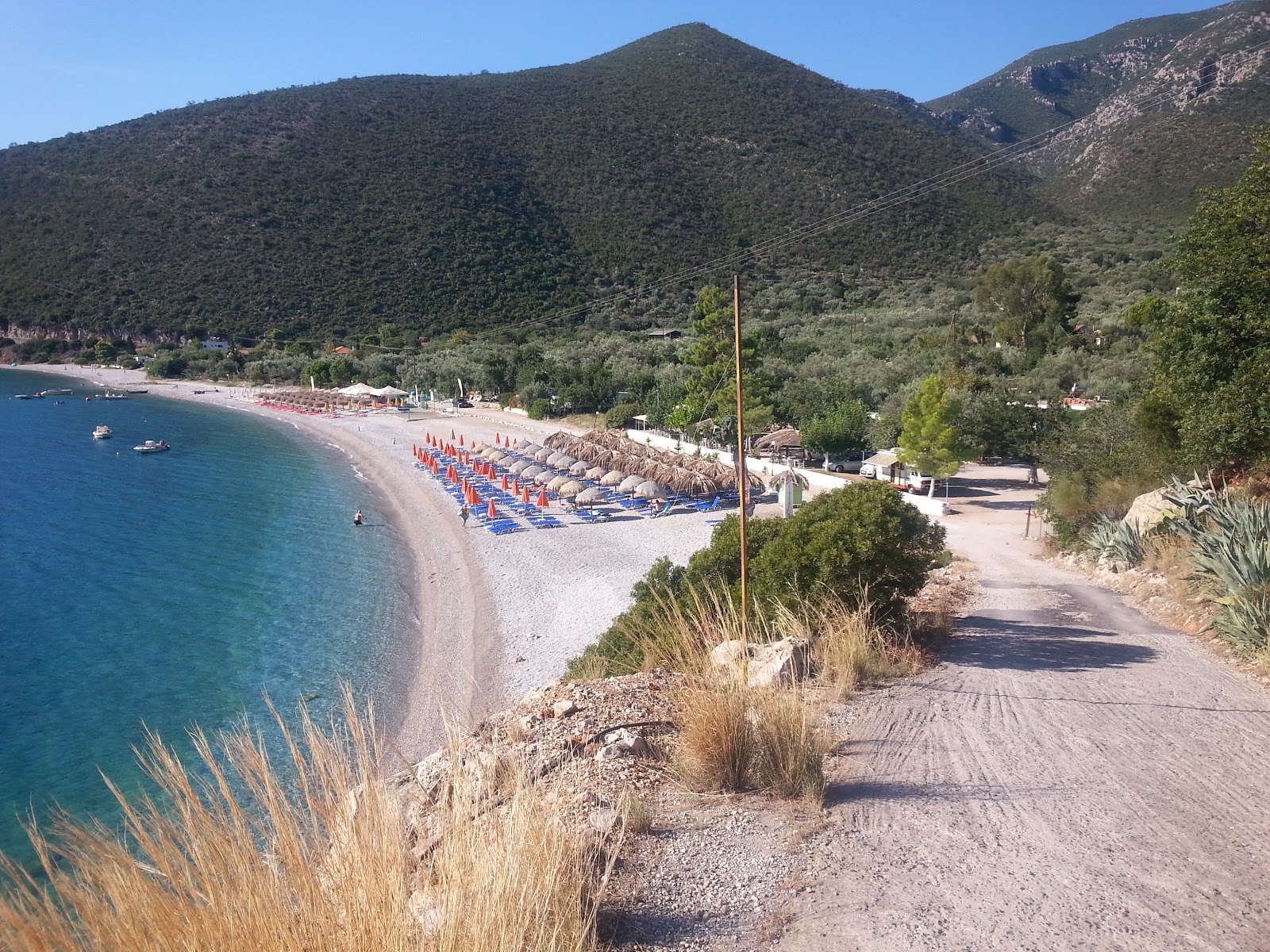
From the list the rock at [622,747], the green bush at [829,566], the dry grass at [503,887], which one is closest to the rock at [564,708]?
the rock at [622,747]

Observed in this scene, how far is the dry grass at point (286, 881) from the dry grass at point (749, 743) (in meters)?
1.89

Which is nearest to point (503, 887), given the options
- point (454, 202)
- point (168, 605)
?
point (168, 605)

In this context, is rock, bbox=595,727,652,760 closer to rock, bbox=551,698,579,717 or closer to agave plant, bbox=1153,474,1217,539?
rock, bbox=551,698,579,717

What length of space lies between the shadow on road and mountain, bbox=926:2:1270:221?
36303mm

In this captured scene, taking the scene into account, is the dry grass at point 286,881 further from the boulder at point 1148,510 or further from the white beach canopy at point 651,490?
the white beach canopy at point 651,490

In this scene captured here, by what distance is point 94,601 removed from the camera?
18109 mm

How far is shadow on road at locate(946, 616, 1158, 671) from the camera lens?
7.41 m

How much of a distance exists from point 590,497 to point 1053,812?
63.9 feet

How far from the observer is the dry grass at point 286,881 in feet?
7.59

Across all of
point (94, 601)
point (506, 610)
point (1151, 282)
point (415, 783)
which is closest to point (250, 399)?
point (94, 601)

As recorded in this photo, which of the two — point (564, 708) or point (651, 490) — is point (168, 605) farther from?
point (564, 708)

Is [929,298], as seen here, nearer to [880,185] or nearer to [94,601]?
[880,185]

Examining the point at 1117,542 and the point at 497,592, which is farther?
the point at 497,592

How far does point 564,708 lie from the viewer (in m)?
6.07
